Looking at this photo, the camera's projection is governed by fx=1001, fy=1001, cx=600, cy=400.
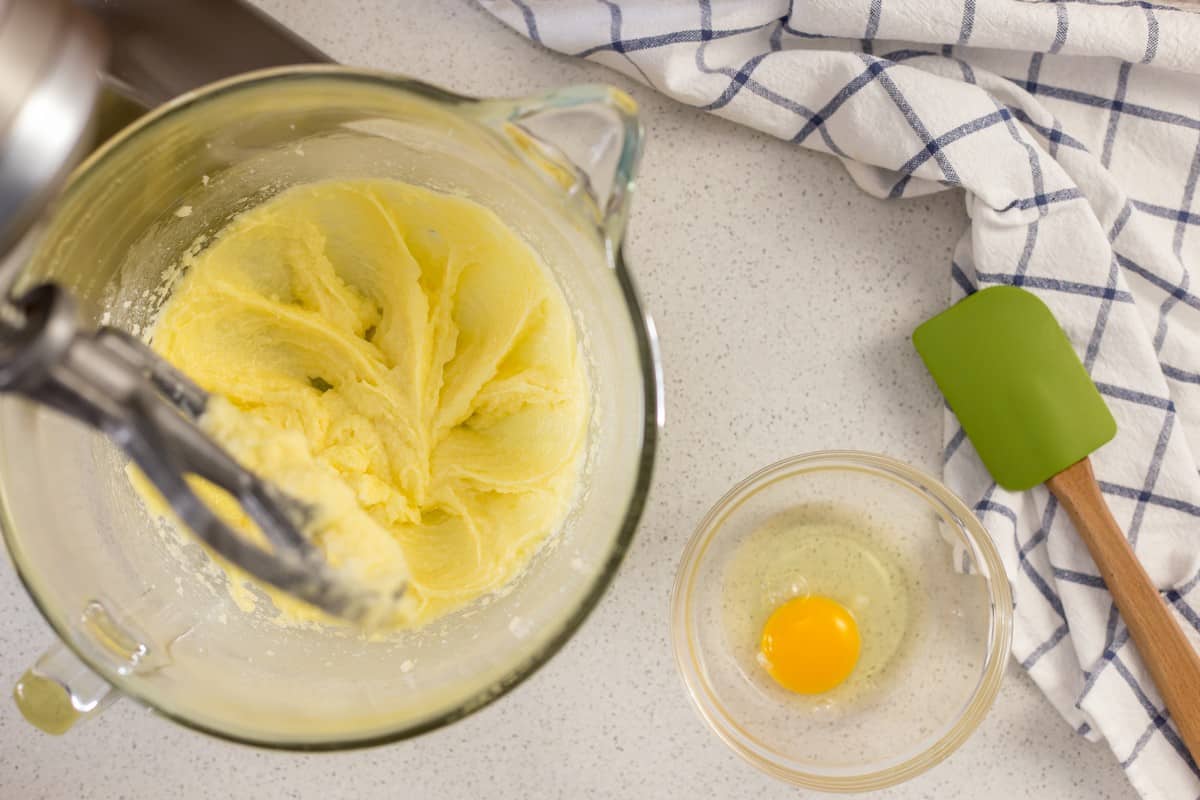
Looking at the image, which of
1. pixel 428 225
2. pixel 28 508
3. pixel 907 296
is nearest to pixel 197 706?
pixel 28 508

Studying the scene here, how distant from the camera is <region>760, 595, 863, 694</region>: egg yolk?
1142 mm

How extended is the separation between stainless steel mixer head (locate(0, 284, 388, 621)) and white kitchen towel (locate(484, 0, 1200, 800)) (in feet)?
2.11

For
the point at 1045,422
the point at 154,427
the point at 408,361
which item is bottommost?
the point at 1045,422

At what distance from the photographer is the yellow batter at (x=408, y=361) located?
97cm

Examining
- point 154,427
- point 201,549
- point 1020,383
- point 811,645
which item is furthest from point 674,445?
point 154,427

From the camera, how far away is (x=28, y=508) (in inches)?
33.2

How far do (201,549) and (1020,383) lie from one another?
89 centimetres

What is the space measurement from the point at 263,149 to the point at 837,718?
0.88 m

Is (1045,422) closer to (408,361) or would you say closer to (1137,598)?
(1137,598)

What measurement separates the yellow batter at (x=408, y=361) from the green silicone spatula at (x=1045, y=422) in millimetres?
447

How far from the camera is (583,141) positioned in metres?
0.81

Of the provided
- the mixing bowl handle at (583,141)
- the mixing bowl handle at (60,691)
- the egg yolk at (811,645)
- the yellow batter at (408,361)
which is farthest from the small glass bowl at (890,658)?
the mixing bowl handle at (60,691)

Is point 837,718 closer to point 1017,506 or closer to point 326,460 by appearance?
point 1017,506

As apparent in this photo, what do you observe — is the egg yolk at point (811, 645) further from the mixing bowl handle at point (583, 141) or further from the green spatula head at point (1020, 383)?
the mixing bowl handle at point (583, 141)
